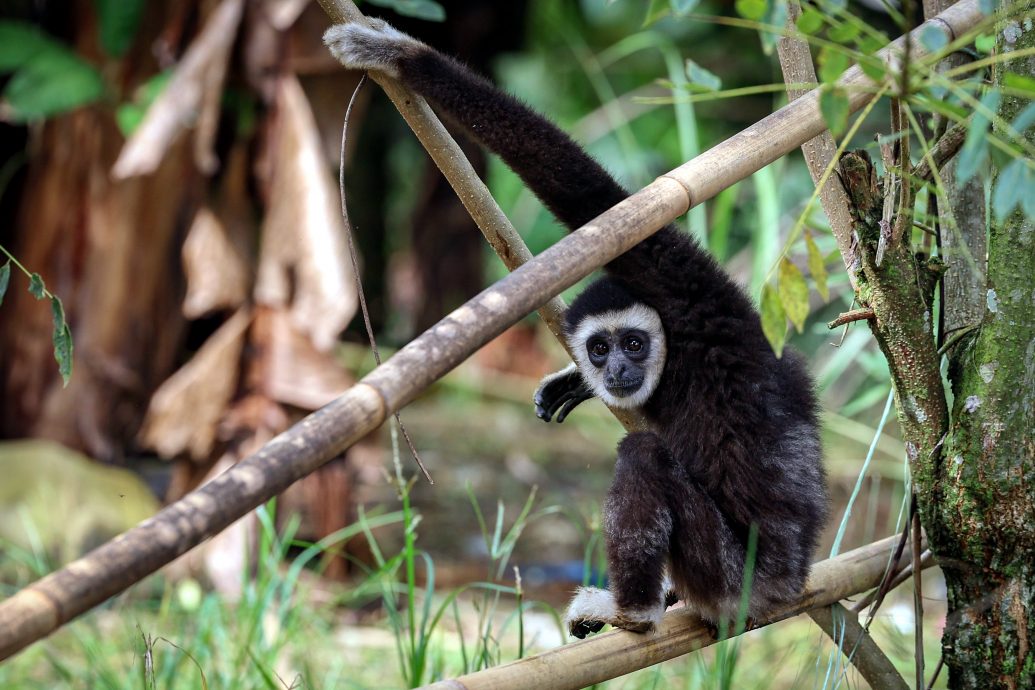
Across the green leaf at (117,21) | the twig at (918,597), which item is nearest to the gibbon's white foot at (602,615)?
the twig at (918,597)

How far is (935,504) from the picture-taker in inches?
111

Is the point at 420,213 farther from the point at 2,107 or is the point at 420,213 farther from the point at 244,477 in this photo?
the point at 244,477

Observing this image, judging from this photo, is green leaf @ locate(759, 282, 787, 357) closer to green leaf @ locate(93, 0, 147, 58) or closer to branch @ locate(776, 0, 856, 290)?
branch @ locate(776, 0, 856, 290)

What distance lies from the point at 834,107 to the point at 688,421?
1.82 metres

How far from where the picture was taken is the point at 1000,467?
267 cm

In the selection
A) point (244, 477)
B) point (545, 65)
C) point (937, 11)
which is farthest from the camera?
point (545, 65)

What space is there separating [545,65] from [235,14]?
19.7 feet

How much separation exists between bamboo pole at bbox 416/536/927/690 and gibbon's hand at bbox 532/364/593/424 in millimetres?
1096

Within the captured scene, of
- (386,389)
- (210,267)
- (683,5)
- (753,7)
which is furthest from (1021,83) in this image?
(210,267)

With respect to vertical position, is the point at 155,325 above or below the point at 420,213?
below

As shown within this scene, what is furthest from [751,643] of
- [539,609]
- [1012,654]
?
[1012,654]

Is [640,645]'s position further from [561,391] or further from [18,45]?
[18,45]

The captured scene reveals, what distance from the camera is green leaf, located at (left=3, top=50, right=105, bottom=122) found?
6102 millimetres

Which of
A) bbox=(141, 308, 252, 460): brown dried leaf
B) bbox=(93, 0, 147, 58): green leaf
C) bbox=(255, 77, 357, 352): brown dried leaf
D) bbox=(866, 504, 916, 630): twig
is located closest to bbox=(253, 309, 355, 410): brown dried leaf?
bbox=(255, 77, 357, 352): brown dried leaf
